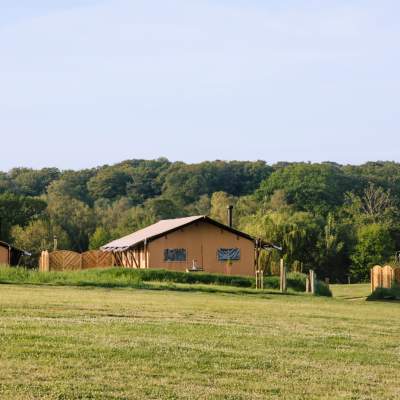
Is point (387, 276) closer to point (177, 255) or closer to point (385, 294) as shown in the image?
point (385, 294)

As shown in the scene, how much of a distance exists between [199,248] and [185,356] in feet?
151

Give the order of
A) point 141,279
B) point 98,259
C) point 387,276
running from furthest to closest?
point 98,259 < point 387,276 < point 141,279

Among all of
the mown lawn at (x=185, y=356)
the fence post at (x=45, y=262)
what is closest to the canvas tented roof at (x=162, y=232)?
the fence post at (x=45, y=262)

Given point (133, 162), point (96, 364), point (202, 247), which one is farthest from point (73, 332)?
point (133, 162)

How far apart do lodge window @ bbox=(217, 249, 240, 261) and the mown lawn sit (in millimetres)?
37443

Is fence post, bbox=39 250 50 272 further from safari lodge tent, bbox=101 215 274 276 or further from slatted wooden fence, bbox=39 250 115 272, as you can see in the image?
safari lodge tent, bbox=101 215 274 276

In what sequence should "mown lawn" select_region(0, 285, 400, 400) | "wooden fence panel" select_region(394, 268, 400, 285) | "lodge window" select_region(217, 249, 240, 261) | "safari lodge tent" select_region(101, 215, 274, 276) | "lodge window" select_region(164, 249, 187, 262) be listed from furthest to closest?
1. "lodge window" select_region(217, 249, 240, 261)
2. "lodge window" select_region(164, 249, 187, 262)
3. "safari lodge tent" select_region(101, 215, 274, 276)
4. "wooden fence panel" select_region(394, 268, 400, 285)
5. "mown lawn" select_region(0, 285, 400, 400)

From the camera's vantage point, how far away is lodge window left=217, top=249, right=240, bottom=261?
204 feet

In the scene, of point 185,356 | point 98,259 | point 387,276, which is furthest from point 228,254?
point 185,356

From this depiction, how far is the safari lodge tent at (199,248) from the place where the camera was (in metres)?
61.2

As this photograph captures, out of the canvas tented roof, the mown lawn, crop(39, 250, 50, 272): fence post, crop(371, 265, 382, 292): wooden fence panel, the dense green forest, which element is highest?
the dense green forest

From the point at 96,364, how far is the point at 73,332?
3.30 metres

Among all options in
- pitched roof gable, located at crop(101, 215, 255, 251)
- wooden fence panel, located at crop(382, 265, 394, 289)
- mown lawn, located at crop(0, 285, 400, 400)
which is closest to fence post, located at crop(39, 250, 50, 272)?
pitched roof gable, located at crop(101, 215, 255, 251)

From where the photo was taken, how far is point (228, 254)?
205 feet
